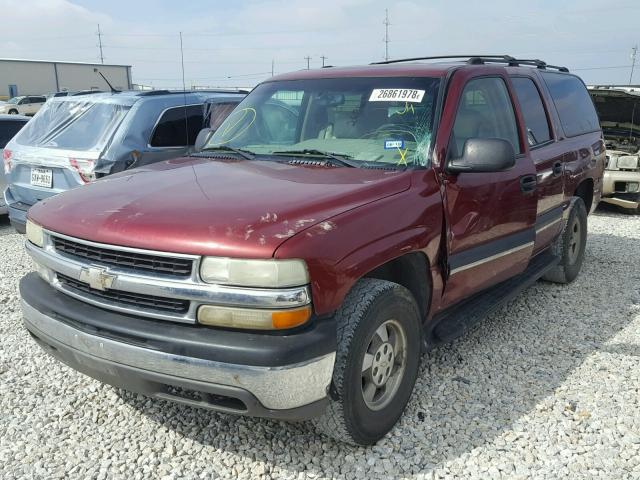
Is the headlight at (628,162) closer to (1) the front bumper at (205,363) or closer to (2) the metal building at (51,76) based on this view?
(1) the front bumper at (205,363)

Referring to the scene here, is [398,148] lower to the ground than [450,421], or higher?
higher

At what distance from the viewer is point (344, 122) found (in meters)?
3.61

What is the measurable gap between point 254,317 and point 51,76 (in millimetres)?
62978

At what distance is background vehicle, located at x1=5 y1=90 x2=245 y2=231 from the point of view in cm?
560

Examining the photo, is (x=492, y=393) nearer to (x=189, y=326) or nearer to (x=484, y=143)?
(x=484, y=143)

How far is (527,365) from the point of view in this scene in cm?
385

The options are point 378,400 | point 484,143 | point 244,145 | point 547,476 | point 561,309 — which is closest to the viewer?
point 547,476

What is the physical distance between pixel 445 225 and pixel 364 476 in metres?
1.38

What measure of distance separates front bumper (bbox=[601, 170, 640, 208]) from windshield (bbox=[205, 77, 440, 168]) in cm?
640

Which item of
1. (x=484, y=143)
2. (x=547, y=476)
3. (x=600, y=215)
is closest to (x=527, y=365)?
(x=547, y=476)

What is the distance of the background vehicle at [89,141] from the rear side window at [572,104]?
375 cm

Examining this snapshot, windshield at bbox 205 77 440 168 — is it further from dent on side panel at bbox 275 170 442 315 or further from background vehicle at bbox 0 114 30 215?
background vehicle at bbox 0 114 30 215

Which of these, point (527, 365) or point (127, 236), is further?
point (527, 365)

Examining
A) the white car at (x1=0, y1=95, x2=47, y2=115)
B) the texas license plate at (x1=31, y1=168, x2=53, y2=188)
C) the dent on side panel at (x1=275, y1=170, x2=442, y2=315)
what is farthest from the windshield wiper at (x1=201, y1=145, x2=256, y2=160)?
the white car at (x1=0, y1=95, x2=47, y2=115)
